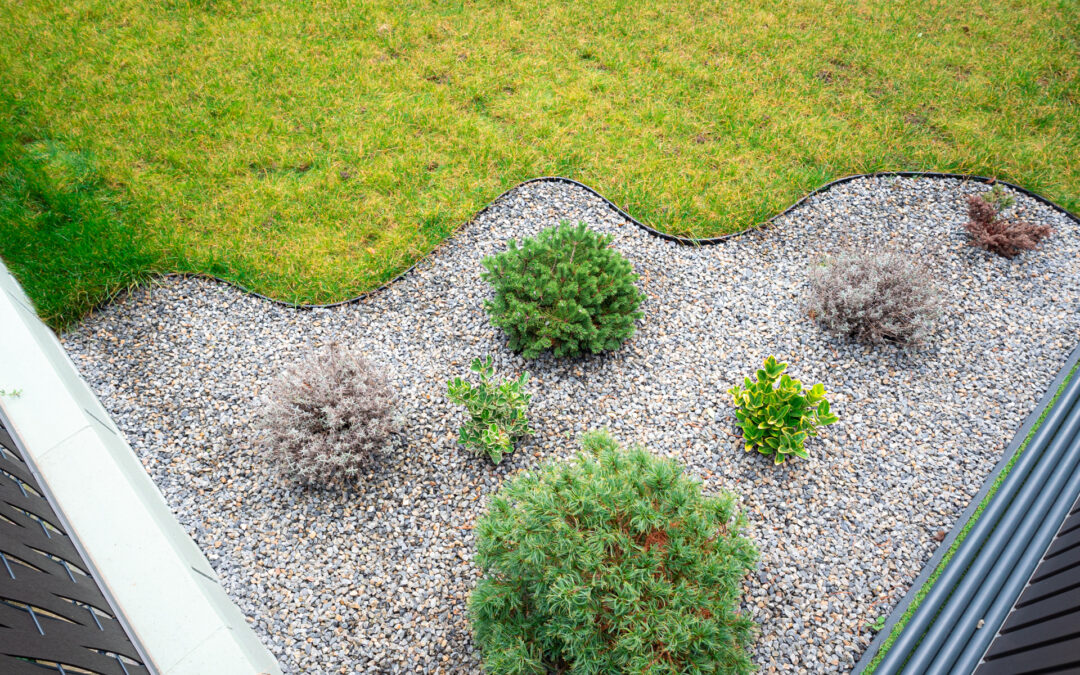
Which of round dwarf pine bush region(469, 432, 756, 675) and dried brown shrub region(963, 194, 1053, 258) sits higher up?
dried brown shrub region(963, 194, 1053, 258)

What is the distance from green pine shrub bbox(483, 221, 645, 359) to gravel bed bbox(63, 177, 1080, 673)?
0.27 metres

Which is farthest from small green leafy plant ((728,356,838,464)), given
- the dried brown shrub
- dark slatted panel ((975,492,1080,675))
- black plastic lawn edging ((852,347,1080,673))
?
the dried brown shrub

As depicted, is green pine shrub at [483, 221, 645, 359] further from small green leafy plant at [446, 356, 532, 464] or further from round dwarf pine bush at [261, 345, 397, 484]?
round dwarf pine bush at [261, 345, 397, 484]

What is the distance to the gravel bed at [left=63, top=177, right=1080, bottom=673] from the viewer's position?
357 cm

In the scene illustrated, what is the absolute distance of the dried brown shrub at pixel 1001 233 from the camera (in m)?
5.39

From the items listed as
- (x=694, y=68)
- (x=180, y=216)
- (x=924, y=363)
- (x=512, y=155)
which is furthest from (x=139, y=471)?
(x=694, y=68)

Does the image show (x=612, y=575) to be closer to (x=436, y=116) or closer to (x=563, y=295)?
(x=563, y=295)

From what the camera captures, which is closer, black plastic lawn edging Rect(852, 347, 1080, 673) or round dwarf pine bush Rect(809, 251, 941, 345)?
black plastic lawn edging Rect(852, 347, 1080, 673)

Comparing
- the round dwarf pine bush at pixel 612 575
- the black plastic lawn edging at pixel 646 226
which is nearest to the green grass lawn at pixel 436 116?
the black plastic lawn edging at pixel 646 226

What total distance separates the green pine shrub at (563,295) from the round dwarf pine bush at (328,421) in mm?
1130

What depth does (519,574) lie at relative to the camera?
2.84m

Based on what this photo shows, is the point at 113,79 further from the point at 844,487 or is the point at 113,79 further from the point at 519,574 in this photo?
the point at 844,487

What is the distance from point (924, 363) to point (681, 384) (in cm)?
208

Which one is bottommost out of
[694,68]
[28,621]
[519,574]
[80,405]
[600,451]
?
[80,405]
